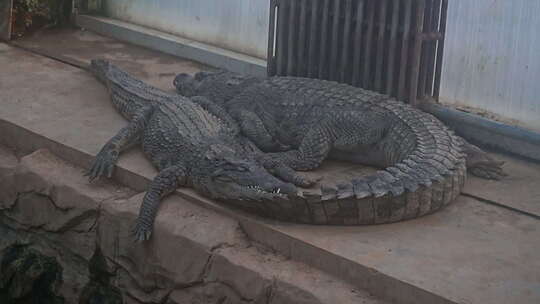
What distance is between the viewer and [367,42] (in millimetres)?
6297

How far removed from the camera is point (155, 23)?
28.2 ft

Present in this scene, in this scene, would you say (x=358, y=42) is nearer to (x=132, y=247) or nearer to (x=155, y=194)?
(x=155, y=194)

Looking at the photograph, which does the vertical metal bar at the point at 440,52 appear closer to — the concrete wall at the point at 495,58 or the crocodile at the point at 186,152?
the concrete wall at the point at 495,58

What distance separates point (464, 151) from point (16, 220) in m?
2.87

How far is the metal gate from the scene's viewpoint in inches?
241

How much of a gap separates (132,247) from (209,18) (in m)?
3.19

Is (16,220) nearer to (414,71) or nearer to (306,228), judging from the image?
(306,228)

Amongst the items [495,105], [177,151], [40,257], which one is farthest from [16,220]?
[495,105]

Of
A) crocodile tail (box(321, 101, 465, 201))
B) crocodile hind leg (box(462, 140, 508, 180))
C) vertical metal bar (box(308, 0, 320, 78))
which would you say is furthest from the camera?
vertical metal bar (box(308, 0, 320, 78))

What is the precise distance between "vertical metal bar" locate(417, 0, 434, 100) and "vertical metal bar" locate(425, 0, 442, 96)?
2 centimetres

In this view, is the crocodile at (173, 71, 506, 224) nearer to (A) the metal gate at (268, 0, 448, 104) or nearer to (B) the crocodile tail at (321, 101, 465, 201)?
(B) the crocodile tail at (321, 101, 465, 201)

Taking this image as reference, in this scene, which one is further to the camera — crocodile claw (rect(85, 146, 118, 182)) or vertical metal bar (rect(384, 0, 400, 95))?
vertical metal bar (rect(384, 0, 400, 95))

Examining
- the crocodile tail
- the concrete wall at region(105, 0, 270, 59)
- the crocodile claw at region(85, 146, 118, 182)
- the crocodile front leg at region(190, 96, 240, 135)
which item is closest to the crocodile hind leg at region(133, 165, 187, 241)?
the crocodile claw at region(85, 146, 118, 182)

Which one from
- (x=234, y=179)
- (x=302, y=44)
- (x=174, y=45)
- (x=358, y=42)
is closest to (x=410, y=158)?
(x=234, y=179)
